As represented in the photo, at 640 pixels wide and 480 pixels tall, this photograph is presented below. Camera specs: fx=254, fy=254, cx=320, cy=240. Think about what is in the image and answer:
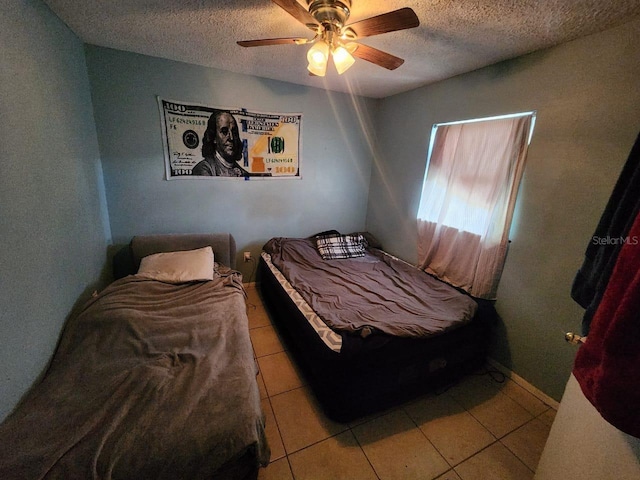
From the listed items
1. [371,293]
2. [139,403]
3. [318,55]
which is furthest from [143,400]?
[318,55]

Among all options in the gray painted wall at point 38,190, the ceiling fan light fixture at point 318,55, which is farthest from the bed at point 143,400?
the ceiling fan light fixture at point 318,55

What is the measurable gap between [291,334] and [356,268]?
98 centimetres

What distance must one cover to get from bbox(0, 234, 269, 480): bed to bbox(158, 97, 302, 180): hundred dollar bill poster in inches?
53.0

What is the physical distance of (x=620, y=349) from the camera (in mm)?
618

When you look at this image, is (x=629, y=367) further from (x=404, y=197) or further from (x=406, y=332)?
(x=404, y=197)

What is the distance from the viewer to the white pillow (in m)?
2.09

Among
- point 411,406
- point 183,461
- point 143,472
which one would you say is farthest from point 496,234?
point 143,472

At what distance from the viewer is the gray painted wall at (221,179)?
219 centimetres

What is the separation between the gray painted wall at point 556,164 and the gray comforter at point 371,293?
1.42ft

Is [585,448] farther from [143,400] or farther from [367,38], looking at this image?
[367,38]

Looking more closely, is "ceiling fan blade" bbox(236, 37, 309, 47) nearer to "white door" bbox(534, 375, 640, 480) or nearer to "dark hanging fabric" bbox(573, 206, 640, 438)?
"dark hanging fabric" bbox(573, 206, 640, 438)

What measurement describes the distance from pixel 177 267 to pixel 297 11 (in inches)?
76.9

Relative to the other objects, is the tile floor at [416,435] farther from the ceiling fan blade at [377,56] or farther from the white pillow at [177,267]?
the ceiling fan blade at [377,56]

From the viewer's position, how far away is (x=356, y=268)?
264 cm
